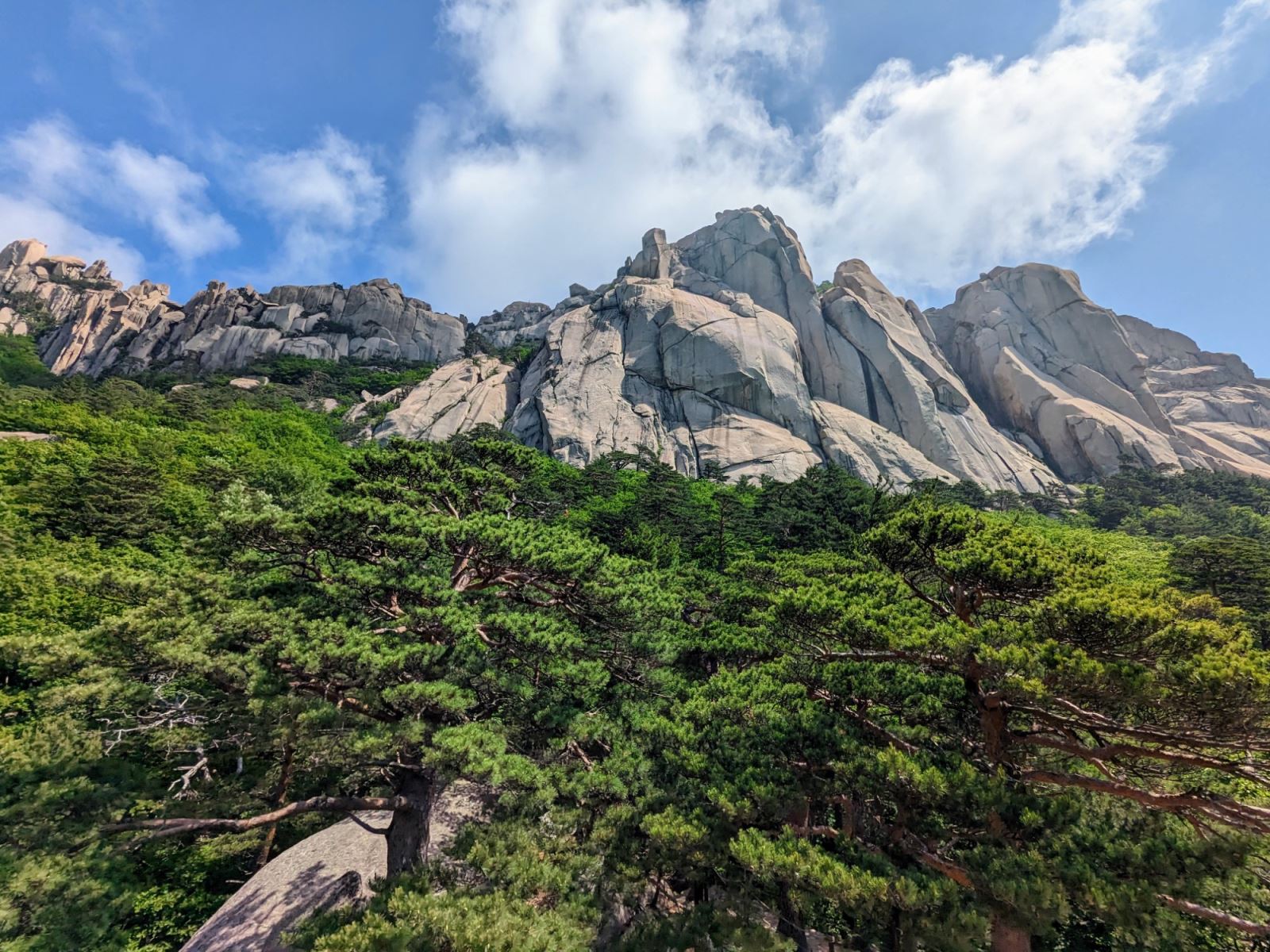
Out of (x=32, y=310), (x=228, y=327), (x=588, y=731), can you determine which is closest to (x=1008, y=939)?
(x=588, y=731)

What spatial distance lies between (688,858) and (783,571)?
499cm

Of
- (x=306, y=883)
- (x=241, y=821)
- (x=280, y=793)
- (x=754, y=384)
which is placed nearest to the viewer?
(x=241, y=821)

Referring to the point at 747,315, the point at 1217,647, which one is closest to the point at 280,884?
the point at 1217,647

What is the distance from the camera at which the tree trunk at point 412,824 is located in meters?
8.12

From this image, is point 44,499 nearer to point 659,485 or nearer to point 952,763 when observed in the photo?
point 659,485

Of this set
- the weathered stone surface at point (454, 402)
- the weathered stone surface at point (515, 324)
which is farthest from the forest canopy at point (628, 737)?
A: the weathered stone surface at point (515, 324)

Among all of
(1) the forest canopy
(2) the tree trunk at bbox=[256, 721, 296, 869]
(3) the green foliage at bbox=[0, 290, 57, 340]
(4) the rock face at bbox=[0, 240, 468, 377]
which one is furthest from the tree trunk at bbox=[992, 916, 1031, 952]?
(3) the green foliage at bbox=[0, 290, 57, 340]

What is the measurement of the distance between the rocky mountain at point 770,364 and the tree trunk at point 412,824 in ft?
90.9

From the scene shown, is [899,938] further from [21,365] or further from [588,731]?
[21,365]

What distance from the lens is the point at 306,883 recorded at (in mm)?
8836

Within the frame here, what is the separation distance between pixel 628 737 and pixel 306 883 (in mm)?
5904

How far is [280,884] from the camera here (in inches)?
346

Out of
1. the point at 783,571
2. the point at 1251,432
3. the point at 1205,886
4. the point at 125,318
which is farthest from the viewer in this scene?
the point at 125,318

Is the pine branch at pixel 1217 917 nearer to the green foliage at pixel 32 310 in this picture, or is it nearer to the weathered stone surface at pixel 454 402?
the weathered stone surface at pixel 454 402
